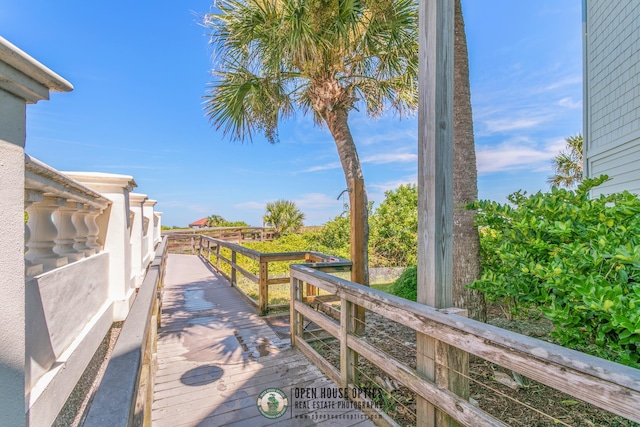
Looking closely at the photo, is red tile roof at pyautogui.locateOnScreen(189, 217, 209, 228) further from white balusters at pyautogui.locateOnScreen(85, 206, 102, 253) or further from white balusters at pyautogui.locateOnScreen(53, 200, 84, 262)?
white balusters at pyautogui.locateOnScreen(53, 200, 84, 262)

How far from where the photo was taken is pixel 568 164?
1499 centimetres

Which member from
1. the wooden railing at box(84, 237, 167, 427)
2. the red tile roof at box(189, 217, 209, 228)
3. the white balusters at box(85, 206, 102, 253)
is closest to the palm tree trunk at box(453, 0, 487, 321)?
the wooden railing at box(84, 237, 167, 427)

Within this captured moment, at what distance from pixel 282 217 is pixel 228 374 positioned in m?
15.1

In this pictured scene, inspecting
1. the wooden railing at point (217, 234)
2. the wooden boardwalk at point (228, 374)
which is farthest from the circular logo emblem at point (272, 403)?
the wooden railing at point (217, 234)

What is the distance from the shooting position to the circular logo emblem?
6.89ft

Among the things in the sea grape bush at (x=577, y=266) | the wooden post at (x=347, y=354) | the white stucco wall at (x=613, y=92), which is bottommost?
the wooden post at (x=347, y=354)

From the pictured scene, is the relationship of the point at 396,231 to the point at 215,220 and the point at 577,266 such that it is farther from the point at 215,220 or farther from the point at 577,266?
the point at 215,220

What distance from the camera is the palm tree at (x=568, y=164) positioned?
1467 centimetres

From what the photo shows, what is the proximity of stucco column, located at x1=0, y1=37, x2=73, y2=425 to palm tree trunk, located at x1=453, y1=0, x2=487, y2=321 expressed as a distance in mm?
2969

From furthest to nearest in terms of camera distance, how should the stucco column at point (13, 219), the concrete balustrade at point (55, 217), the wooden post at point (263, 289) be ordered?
the wooden post at point (263, 289) → the concrete balustrade at point (55, 217) → the stucco column at point (13, 219)

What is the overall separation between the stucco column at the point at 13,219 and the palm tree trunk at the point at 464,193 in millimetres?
2969

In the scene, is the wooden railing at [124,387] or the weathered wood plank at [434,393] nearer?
the wooden railing at [124,387]

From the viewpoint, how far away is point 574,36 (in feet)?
21.0

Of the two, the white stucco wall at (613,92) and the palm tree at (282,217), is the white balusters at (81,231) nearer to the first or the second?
the white stucco wall at (613,92)
